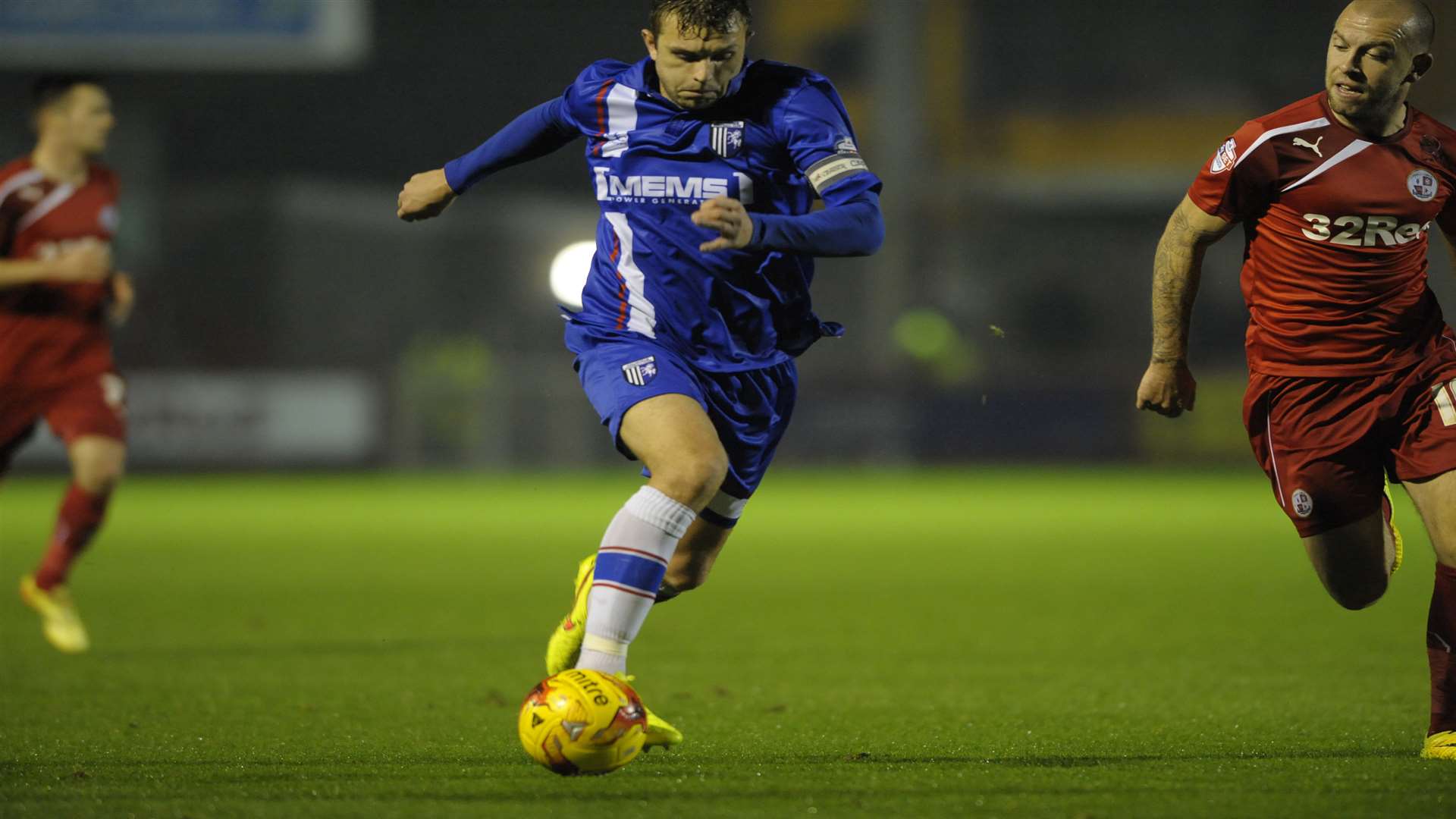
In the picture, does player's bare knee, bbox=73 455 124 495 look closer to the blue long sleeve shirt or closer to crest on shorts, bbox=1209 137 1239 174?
the blue long sleeve shirt

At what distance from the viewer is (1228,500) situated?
57.6ft

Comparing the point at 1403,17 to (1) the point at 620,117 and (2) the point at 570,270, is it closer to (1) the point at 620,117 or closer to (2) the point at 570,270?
(1) the point at 620,117

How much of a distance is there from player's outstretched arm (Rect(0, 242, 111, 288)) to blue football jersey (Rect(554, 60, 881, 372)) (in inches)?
133

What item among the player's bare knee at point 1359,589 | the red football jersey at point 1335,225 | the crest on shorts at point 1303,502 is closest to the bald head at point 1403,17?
the red football jersey at point 1335,225

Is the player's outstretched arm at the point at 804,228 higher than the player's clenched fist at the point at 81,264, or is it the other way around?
the player's outstretched arm at the point at 804,228

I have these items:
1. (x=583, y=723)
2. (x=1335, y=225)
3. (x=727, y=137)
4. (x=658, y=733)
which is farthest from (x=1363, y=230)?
(x=583, y=723)

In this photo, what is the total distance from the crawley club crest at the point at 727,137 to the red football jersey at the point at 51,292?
408 centimetres

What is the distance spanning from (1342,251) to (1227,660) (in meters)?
2.61

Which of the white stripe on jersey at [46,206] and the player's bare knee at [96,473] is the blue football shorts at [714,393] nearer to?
the player's bare knee at [96,473]

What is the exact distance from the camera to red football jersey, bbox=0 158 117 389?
305 inches

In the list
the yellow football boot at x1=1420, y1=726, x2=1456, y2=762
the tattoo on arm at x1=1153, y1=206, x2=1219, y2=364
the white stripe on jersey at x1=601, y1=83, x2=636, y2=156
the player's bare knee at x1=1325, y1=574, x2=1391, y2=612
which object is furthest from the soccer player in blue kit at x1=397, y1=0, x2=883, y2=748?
the player's bare knee at x1=1325, y1=574, x2=1391, y2=612

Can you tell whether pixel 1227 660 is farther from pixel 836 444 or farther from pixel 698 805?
pixel 836 444

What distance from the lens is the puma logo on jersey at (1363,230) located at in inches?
183

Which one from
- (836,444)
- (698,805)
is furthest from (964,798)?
(836,444)
